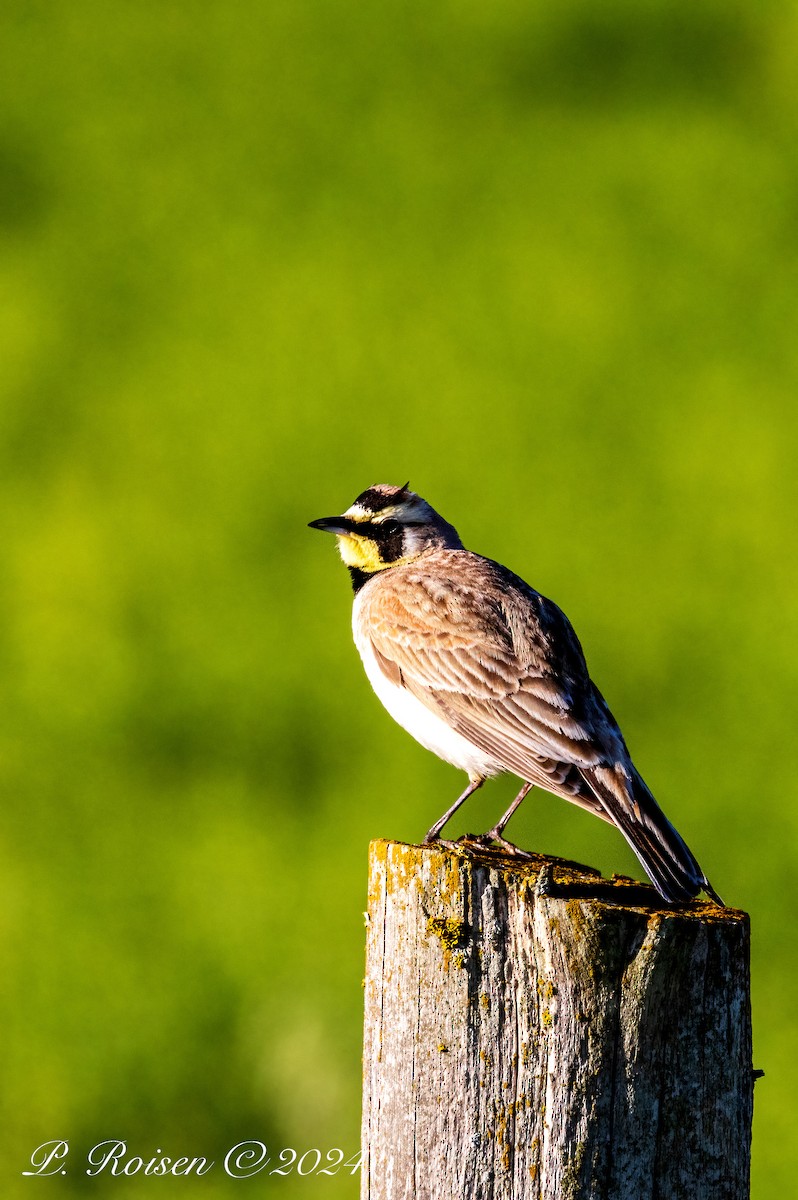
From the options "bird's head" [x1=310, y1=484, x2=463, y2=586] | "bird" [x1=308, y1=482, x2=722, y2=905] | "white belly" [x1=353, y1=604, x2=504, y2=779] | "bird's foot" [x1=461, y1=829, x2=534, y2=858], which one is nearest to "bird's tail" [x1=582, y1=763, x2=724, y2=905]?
"bird" [x1=308, y1=482, x2=722, y2=905]

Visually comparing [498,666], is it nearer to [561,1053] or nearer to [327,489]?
[561,1053]

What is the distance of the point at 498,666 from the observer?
5852 mm

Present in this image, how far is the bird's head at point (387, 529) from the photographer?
7008 millimetres

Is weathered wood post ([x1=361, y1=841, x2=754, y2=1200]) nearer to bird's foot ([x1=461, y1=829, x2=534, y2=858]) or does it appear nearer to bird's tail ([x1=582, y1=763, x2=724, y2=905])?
bird's tail ([x1=582, y1=763, x2=724, y2=905])

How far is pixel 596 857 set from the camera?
10.8 m

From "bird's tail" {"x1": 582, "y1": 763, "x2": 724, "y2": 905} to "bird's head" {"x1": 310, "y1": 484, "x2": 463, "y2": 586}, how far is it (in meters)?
1.90

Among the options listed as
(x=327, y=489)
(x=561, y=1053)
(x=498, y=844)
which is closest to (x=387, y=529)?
(x=498, y=844)

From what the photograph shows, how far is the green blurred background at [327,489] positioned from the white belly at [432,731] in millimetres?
3487

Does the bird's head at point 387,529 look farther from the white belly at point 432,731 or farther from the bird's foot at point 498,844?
the bird's foot at point 498,844

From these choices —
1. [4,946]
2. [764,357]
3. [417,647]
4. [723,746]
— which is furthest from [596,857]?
[764,357]

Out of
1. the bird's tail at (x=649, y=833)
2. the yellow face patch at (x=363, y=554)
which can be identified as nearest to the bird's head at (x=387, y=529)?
the yellow face patch at (x=363, y=554)

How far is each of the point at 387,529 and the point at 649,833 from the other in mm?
2404

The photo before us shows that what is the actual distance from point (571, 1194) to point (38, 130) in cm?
1600

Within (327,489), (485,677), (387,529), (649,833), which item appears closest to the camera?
(649,833)
